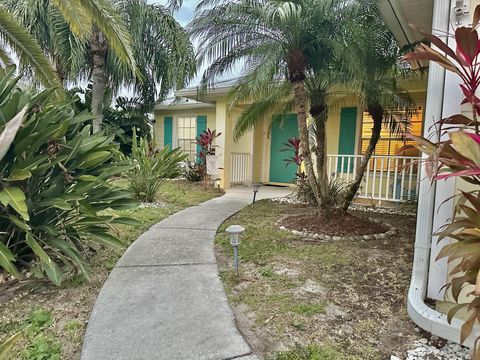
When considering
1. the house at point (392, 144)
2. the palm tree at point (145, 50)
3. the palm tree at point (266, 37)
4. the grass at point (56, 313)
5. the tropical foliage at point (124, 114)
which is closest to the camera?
the grass at point (56, 313)

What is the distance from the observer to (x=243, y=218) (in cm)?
631

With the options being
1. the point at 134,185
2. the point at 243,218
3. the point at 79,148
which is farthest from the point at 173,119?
the point at 79,148

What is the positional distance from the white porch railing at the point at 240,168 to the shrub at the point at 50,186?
279 inches

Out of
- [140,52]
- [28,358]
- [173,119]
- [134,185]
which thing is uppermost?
[140,52]

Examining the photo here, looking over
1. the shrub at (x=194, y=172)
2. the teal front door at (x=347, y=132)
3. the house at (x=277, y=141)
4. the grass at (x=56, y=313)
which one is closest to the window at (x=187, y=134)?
the house at (x=277, y=141)

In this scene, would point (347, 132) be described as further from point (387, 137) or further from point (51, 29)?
point (51, 29)

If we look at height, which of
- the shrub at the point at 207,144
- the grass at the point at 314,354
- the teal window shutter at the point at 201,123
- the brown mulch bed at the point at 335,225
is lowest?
the grass at the point at 314,354

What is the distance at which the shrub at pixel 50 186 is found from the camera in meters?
3.03

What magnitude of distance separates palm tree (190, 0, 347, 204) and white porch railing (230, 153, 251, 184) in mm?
5365

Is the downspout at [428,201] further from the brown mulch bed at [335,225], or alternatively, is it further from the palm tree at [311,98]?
the palm tree at [311,98]

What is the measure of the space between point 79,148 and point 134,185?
3.93 m

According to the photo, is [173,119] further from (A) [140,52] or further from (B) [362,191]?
(B) [362,191]

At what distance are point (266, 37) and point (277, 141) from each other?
19.6 ft

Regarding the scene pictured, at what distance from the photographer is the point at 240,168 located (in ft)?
36.5
